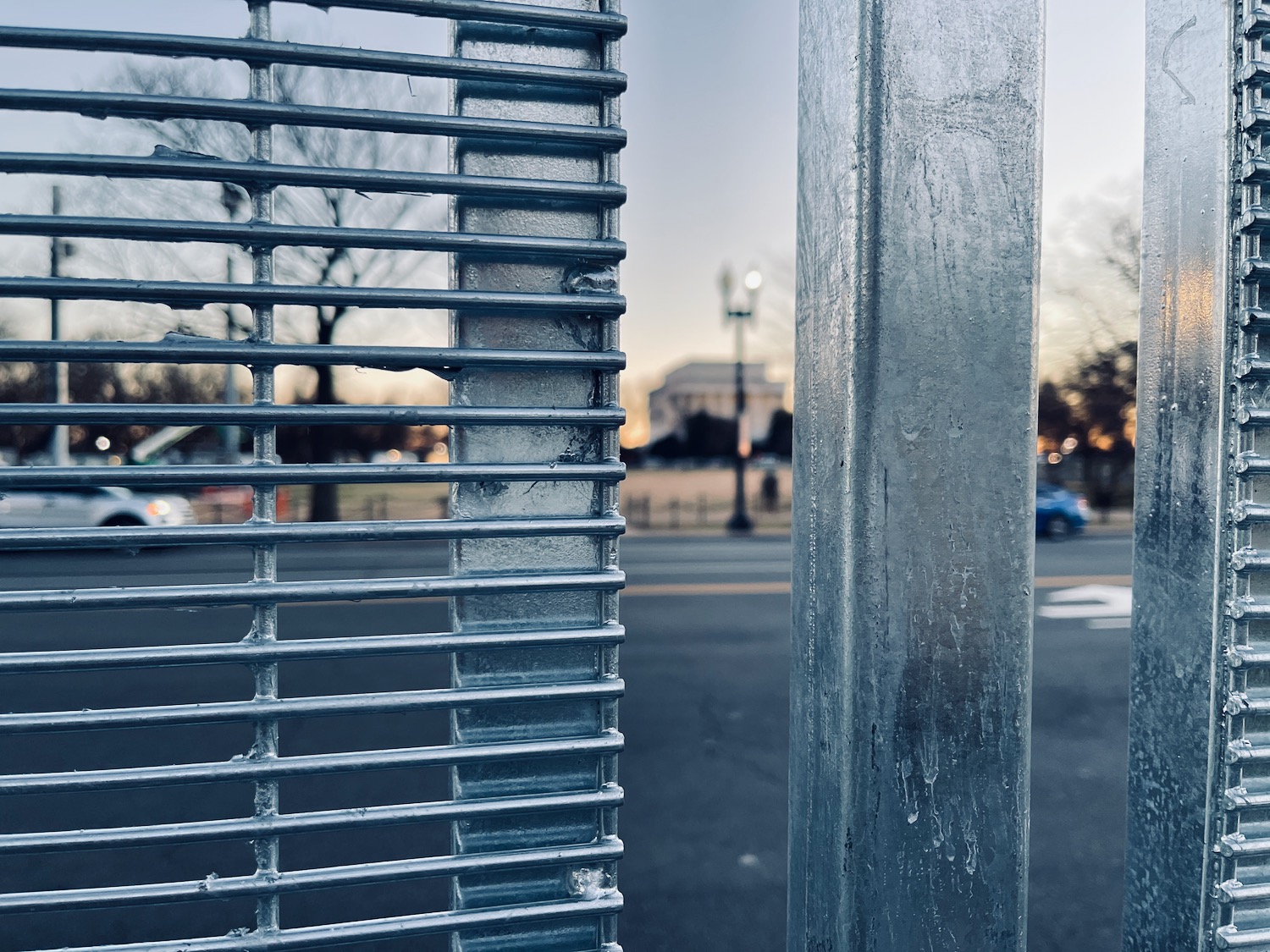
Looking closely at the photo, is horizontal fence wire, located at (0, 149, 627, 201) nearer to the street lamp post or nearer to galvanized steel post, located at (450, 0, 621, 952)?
galvanized steel post, located at (450, 0, 621, 952)

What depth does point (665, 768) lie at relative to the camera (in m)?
5.21

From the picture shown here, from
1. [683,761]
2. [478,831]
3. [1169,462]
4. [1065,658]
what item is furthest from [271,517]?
[1065,658]

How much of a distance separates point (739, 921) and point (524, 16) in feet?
11.4

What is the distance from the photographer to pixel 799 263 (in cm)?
146

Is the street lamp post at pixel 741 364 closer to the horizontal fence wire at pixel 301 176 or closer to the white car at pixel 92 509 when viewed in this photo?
the white car at pixel 92 509

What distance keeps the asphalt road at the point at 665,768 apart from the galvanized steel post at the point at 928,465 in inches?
64.5

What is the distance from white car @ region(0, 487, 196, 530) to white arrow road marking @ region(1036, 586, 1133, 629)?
1320cm

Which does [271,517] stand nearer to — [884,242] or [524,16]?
[524,16]

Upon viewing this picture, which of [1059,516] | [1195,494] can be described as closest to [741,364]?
[1059,516]

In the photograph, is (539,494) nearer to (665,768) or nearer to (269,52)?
(269,52)

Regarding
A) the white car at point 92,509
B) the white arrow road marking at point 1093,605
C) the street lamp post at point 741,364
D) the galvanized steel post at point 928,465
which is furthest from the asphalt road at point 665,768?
the street lamp post at point 741,364

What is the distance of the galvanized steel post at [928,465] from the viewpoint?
1.29 m

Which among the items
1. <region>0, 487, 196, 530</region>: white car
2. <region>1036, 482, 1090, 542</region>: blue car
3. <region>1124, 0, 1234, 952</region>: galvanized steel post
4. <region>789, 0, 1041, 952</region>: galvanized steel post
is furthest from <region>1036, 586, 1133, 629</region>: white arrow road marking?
<region>0, 487, 196, 530</region>: white car

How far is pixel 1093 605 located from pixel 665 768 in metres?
8.93
